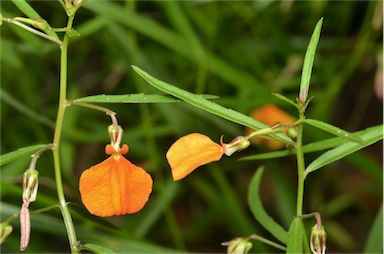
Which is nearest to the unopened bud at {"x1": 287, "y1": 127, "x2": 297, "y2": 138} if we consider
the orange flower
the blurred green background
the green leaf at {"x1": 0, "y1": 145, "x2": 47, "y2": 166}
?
the green leaf at {"x1": 0, "y1": 145, "x2": 47, "y2": 166}

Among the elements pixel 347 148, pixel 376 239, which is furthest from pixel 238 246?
pixel 376 239

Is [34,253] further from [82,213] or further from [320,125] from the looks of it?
[320,125]

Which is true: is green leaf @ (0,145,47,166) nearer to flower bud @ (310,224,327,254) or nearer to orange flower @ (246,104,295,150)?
flower bud @ (310,224,327,254)

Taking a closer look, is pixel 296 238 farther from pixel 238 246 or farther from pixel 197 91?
pixel 197 91

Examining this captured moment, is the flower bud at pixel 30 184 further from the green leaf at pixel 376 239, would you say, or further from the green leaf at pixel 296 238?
the green leaf at pixel 376 239

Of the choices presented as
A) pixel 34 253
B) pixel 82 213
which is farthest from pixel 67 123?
pixel 82 213
